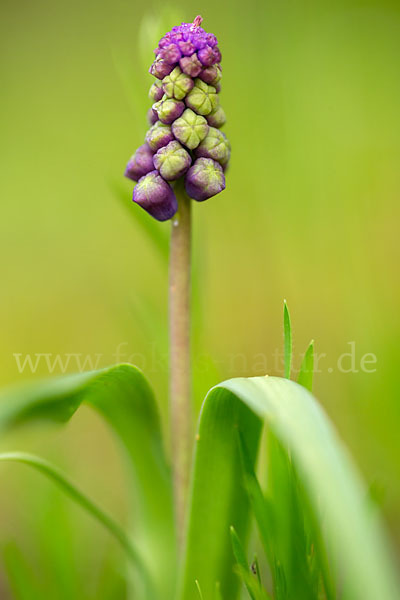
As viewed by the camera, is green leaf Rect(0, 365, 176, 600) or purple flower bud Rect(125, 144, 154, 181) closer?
green leaf Rect(0, 365, 176, 600)

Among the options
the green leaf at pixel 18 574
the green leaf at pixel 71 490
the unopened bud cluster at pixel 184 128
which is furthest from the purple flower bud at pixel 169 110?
the green leaf at pixel 18 574

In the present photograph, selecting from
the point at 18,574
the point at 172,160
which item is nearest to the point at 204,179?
the point at 172,160

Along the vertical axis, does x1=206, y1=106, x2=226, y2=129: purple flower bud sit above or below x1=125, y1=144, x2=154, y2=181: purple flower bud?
above

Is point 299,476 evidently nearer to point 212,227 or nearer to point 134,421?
point 134,421

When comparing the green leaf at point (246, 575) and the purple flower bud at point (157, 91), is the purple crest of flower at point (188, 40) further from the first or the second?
the green leaf at point (246, 575)

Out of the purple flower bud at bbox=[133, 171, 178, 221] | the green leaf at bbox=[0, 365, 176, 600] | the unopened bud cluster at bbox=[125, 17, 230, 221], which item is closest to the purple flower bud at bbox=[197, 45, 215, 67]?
the unopened bud cluster at bbox=[125, 17, 230, 221]

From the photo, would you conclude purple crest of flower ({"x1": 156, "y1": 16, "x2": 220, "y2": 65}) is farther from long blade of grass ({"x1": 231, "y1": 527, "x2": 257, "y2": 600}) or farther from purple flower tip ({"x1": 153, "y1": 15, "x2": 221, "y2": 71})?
long blade of grass ({"x1": 231, "y1": 527, "x2": 257, "y2": 600})
